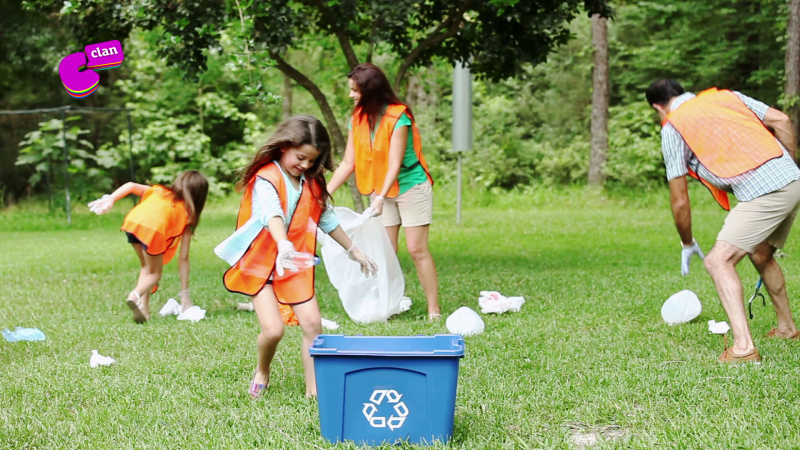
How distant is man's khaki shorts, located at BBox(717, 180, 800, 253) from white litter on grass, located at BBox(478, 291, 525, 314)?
78.0 inches


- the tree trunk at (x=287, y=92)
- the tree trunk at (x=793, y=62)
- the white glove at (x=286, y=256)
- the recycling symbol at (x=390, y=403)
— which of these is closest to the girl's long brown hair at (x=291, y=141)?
the white glove at (x=286, y=256)

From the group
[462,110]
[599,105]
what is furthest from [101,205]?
[599,105]

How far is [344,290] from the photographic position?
19.7 ft

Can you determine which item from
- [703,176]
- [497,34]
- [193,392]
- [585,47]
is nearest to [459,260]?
[497,34]

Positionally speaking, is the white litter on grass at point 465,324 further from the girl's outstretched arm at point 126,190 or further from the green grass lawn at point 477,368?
the girl's outstretched arm at point 126,190

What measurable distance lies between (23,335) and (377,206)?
101 inches

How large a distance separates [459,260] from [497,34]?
109 inches

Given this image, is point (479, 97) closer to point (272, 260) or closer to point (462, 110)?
point (462, 110)

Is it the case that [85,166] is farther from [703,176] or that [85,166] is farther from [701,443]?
[701,443]

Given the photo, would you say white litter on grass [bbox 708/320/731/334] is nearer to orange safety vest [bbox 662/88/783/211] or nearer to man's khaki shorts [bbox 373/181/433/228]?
orange safety vest [bbox 662/88/783/211]

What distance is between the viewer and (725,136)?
444 cm

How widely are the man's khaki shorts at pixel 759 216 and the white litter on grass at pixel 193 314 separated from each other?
3881mm

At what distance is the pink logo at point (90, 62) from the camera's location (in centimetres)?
924

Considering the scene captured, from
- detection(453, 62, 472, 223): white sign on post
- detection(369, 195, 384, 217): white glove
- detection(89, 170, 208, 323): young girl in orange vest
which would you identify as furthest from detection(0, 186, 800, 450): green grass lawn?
detection(453, 62, 472, 223): white sign on post
